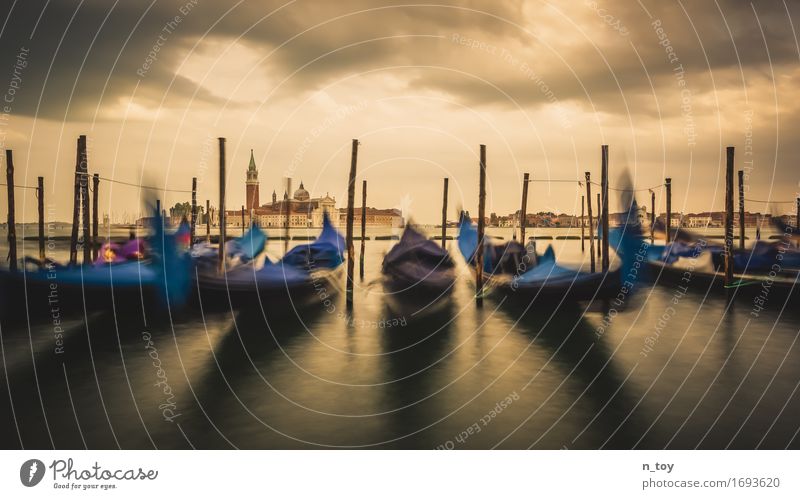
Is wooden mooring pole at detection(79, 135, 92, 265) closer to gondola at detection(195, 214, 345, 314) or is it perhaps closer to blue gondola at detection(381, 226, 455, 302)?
gondola at detection(195, 214, 345, 314)

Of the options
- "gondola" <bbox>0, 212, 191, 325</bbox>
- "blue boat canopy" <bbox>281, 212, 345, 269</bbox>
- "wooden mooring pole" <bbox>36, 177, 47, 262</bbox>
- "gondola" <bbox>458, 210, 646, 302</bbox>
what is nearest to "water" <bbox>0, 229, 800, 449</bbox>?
"gondola" <bbox>0, 212, 191, 325</bbox>

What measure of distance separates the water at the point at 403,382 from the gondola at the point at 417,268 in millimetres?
4007

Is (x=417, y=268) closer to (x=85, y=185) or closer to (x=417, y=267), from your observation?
(x=417, y=267)

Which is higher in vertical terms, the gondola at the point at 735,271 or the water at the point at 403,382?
the gondola at the point at 735,271

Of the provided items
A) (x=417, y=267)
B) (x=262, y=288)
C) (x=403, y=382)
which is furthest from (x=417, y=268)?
(x=403, y=382)

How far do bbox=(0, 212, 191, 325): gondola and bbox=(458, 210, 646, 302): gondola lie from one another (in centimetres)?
833

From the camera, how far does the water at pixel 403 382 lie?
6191 millimetres

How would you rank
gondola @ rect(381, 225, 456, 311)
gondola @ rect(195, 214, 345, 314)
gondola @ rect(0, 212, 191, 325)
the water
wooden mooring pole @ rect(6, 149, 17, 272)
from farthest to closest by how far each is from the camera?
gondola @ rect(381, 225, 456, 311) → wooden mooring pole @ rect(6, 149, 17, 272) → gondola @ rect(195, 214, 345, 314) → gondola @ rect(0, 212, 191, 325) → the water

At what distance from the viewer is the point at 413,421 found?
662 centimetres

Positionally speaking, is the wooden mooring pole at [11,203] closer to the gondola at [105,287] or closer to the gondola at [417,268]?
the gondola at [105,287]

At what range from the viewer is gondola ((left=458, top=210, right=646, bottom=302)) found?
47.4ft

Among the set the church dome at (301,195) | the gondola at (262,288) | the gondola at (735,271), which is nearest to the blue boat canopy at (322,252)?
the gondola at (262,288)
